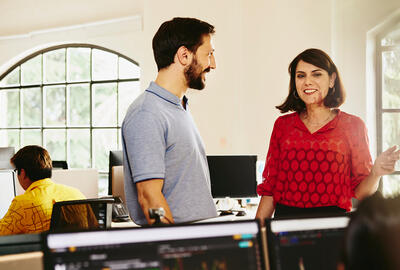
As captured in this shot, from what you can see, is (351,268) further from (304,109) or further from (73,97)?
(73,97)

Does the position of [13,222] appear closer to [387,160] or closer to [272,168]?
[272,168]

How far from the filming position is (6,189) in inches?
117

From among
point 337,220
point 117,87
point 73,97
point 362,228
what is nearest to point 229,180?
point 337,220

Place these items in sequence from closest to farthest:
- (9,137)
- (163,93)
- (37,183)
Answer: (163,93)
(37,183)
(9,137)

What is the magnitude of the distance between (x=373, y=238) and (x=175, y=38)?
1.15 meters

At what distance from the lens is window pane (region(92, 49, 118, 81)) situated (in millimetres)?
6370

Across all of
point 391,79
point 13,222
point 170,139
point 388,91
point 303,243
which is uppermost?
point 391,79

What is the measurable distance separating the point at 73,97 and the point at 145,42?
7.30 ft

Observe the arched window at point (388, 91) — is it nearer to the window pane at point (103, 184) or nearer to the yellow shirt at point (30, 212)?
the yellow shirt at point (30, 212)

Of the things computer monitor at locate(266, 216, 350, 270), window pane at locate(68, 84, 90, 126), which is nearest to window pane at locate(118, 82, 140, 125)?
window pane at locate(68, 84, 90, 126)

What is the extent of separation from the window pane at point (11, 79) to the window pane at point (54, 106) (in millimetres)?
626

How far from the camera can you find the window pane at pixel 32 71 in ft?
23.1

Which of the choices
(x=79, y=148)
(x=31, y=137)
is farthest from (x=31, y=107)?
(x=79, y=148)

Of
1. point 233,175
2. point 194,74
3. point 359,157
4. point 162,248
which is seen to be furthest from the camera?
point 233,175
